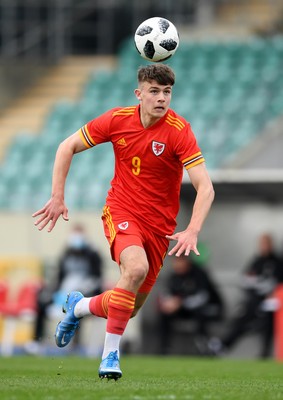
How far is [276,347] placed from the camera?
15984 mm

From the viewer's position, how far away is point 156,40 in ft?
27.9

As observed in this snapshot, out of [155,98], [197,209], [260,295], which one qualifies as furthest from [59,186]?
[260,295]

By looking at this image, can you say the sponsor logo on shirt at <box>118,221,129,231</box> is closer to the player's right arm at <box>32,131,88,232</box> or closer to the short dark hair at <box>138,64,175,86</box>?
the player's right arm at <box>32,131,88,232</box>

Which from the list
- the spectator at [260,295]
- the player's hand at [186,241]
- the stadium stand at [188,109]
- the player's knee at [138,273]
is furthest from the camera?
the stadium stand at [188,109]

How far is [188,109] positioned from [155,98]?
11.9m

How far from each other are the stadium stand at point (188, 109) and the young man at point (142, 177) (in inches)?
353

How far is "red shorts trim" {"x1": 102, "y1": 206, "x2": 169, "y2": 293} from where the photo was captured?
25.7 ft

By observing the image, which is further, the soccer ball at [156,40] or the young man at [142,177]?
the soccer ball at [156,40]

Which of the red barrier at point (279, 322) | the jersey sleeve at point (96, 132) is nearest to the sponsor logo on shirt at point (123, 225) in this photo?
the jersey sleeve at point (96, 132)

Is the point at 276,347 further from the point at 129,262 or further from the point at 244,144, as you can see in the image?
the point at 129,262

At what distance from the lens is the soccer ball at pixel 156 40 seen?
8.53 metres

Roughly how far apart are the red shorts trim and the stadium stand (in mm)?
8993

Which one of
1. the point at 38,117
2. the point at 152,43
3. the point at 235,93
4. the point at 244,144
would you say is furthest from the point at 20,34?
the point at 152,43

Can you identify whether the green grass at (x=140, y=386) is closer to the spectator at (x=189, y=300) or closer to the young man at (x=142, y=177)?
the young man at (x=142, y=177)
